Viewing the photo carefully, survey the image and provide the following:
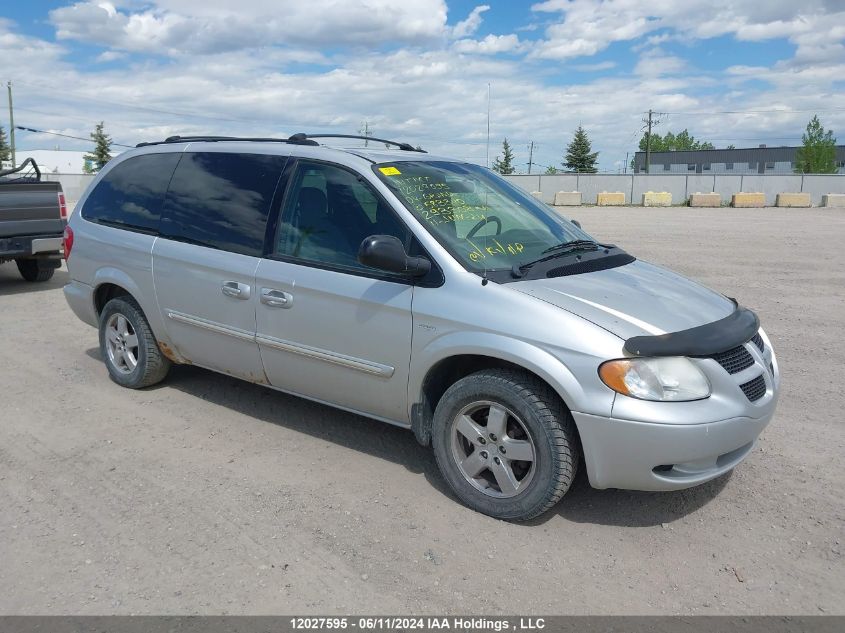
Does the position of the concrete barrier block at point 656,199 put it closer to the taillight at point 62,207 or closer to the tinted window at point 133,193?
the taillight at point 62,207

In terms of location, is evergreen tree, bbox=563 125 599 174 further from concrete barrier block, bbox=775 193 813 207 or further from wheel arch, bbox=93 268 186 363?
wheel arch, bbox=93 268 186 363

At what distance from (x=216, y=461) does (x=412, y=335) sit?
4.98 ft

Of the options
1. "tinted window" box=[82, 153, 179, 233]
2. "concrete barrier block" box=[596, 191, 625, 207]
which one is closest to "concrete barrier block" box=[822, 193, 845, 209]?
"concrete barrier block" box=[596, 191, 625, 207]

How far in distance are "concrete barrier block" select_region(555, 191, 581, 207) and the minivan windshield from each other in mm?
36794

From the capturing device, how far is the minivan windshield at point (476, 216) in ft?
13.2

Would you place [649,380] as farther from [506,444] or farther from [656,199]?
[656,199]

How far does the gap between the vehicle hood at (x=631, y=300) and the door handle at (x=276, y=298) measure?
1.43m

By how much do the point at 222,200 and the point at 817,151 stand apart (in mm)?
82360

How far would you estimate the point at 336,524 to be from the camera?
3697 millimetres

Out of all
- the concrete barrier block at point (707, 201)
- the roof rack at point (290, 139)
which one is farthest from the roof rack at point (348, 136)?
the concrete barrier block at point (707, 201)

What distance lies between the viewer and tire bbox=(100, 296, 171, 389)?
553 cm

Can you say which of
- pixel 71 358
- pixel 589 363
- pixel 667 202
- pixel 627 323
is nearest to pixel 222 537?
pixel 589 363

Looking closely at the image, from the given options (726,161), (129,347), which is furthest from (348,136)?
(726,161)

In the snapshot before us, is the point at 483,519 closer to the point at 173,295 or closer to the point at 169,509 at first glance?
the point at 169,509
